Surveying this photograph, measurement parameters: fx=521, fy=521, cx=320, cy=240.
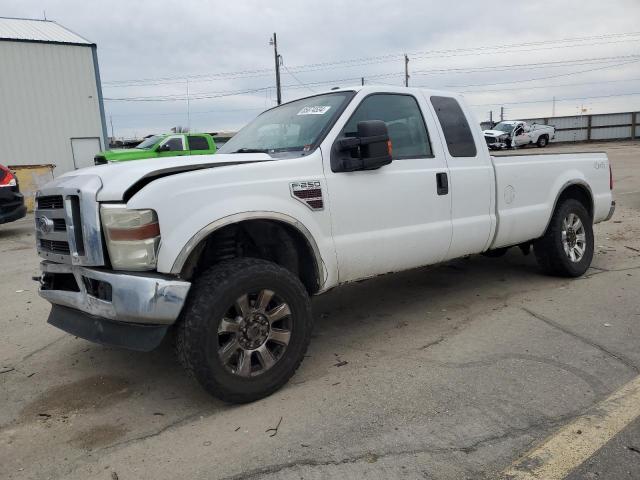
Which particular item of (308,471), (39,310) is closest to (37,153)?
(39,310)

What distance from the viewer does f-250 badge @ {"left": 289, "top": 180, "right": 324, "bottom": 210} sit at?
3.33m

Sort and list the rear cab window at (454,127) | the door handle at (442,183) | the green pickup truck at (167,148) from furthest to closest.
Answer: the green pickup truck at (167,148) < the rear cab window at (454,127) < the door handle at (442,183)

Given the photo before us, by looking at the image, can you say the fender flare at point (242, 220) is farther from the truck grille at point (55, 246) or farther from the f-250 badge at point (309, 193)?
the truck grille at point (55, 246)

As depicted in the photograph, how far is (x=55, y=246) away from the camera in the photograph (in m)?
3.27

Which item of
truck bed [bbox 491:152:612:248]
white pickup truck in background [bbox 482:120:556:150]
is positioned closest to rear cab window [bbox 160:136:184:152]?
truck bed [bbox 491:152:612:248]

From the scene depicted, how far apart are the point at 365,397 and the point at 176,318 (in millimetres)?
1224

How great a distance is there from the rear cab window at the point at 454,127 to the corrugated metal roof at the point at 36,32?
2225 centimetres

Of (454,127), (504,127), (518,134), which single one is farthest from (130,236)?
(504,127)

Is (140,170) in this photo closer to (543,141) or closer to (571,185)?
(571,185)

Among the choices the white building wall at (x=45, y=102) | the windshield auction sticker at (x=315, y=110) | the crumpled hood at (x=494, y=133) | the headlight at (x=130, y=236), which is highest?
the white building wall at (x=45, y=102)

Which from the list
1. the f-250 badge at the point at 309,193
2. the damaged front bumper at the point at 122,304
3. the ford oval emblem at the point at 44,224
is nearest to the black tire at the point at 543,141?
the f-250 badge at the point at 309,193

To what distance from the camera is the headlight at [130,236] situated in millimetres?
2795

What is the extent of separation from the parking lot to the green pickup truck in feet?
32.1

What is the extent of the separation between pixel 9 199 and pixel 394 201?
8.33 metres
